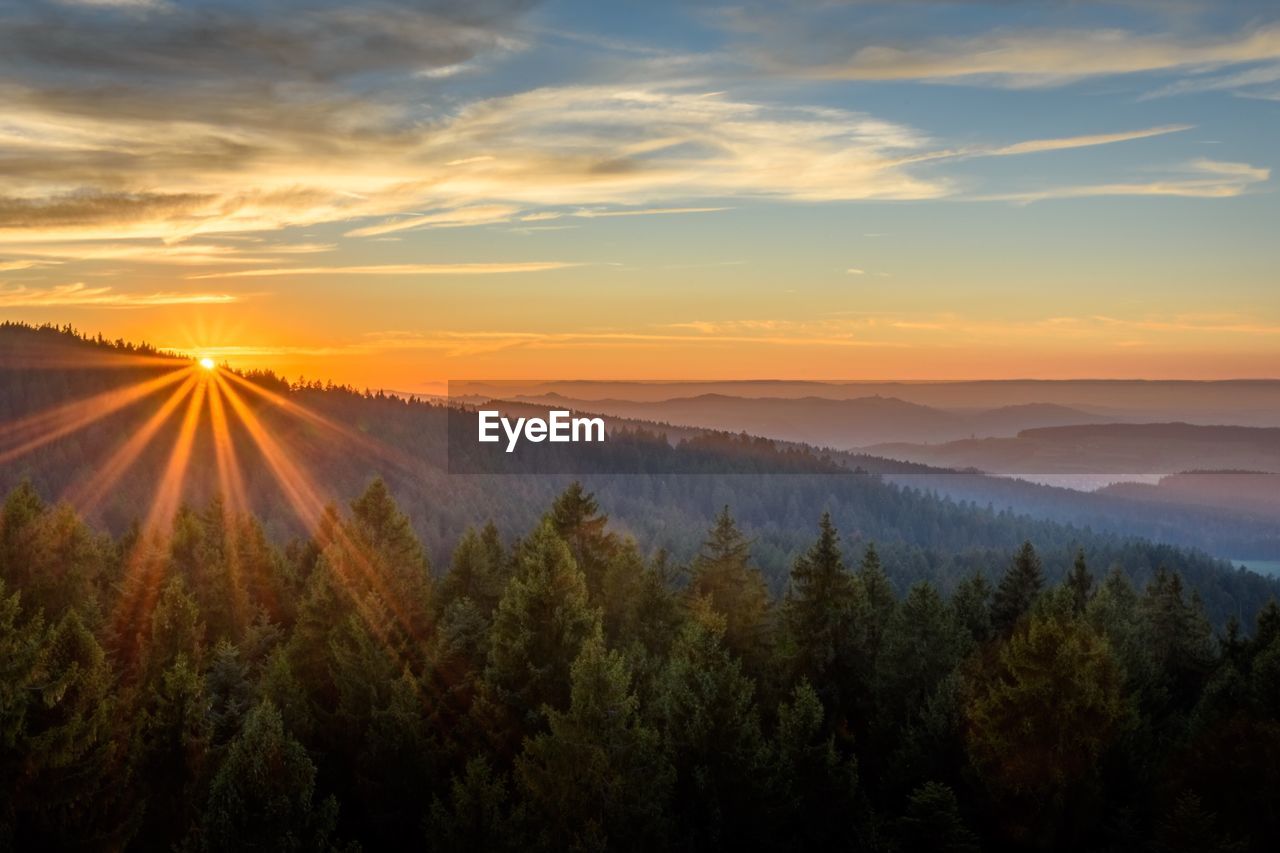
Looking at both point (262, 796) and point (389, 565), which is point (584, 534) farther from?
point (262, 796)

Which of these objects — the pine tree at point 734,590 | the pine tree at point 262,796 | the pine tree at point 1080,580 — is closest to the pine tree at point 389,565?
the pine tree at point 734,590

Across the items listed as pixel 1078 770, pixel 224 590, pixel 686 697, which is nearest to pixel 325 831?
pixel 686 697

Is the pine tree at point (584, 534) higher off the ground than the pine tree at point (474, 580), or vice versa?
the pine tree at point (584, 534)

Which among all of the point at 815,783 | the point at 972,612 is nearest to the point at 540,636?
the point at 815,783

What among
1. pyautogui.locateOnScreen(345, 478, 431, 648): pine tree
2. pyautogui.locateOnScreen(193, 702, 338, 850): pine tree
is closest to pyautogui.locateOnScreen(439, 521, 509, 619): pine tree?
pyautogui.locateOnScreen(345, 478, 431, 648): pine tree

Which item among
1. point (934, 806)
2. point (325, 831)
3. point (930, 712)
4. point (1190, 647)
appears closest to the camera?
point (325, 831)

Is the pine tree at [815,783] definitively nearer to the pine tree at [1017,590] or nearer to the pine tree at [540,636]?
the pine tree at [540,636]

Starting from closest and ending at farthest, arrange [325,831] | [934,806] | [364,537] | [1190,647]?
[325,831], [934,806], [364,537], [1190,647]

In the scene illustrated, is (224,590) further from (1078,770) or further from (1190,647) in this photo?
(1190,647)
